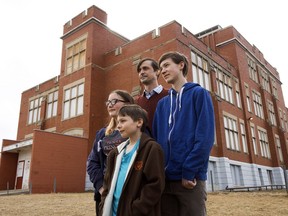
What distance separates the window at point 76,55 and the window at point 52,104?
3.46 m

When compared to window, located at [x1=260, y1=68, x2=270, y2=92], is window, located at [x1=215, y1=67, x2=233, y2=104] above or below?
below

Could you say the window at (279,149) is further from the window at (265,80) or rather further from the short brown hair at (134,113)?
the short brown hair at (134,113)

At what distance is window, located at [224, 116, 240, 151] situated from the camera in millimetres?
19944

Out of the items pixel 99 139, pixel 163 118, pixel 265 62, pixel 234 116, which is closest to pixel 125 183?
pixel 163 118

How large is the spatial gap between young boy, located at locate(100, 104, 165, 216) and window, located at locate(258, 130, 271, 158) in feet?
79.7

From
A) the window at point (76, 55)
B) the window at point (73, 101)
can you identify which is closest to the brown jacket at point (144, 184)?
Answer: the window at point (73, 101)

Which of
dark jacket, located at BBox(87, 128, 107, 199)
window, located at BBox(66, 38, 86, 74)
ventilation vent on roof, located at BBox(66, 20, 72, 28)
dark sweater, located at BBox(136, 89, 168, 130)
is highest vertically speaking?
ventilation vent on roof, located at BBox(66, 20, 72, 28)

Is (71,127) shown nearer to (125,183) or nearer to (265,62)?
(125,183)

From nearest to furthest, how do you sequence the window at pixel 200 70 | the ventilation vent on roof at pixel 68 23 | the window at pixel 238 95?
the window at pixel 200 70
the ventilation vent on roof at pixel 68 23
the window at pixel 238 95

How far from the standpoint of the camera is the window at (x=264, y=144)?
2478 centimetres

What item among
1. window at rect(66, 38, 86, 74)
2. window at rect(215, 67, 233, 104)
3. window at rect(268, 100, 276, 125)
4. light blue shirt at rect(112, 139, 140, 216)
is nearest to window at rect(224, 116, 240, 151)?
window at rect(215, 67, 233, 104)

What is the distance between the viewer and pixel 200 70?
1914 cm

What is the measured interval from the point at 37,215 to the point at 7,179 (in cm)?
1545

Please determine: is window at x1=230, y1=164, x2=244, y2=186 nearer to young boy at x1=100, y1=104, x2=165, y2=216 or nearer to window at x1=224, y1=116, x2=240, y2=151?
window at x1=224, y1=116, x2=240, y2=151
